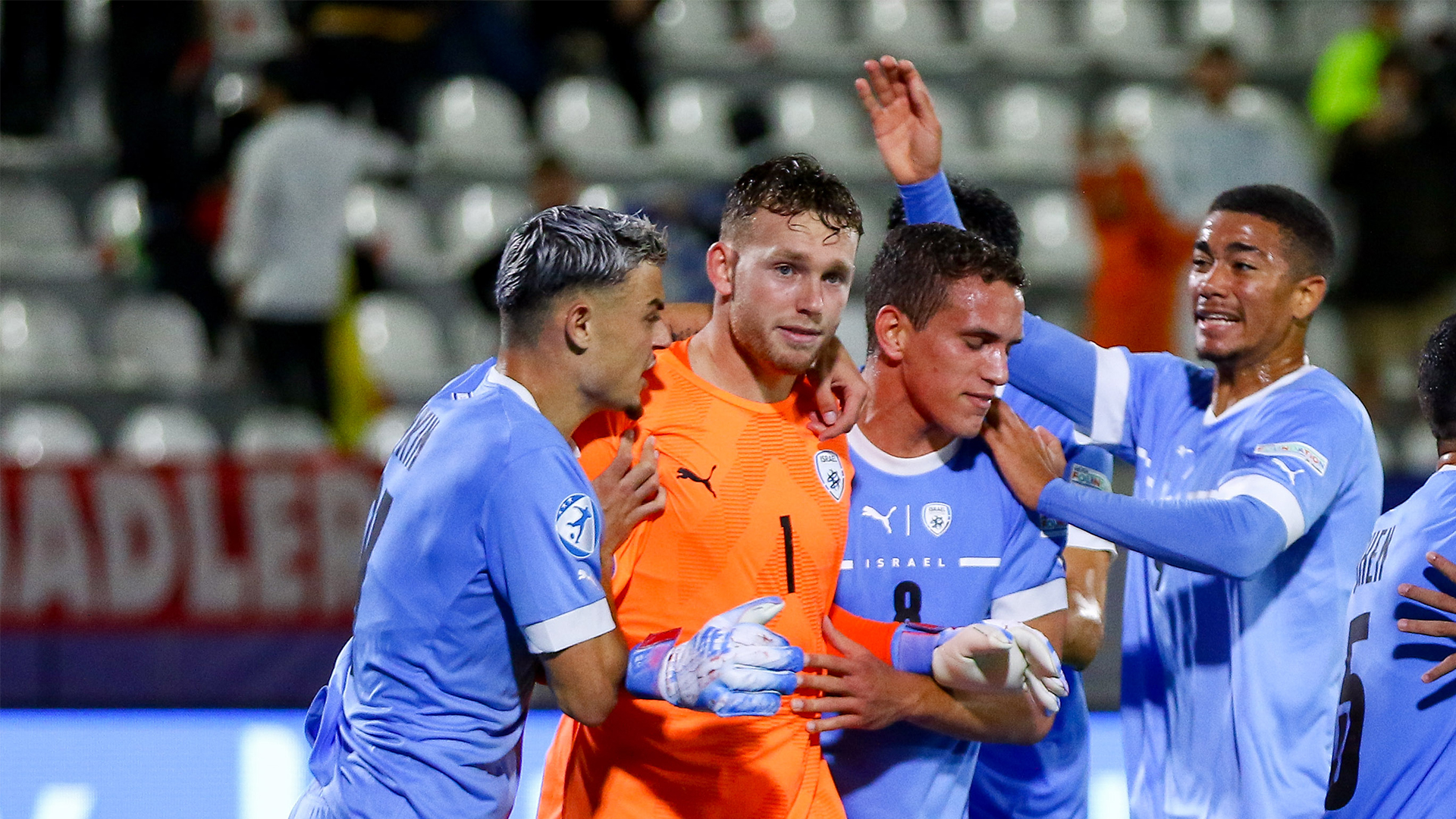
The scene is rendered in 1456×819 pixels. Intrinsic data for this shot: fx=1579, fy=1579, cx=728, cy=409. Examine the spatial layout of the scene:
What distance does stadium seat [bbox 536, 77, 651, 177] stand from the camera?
11617 millimetres

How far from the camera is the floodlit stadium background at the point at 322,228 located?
7.90 m

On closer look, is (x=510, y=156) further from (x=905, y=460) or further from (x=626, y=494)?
(x=626, y=494)

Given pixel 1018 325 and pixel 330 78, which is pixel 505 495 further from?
pixel 330 78

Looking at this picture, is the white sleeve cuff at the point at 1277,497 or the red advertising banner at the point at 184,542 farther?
the red advertising banner at the point at 184,542

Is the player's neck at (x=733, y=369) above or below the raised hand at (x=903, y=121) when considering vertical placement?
below

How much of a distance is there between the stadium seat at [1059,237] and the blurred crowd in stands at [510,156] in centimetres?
2

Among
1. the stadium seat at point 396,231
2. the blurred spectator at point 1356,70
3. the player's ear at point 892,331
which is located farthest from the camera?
the blurred spectator at point 1356,70

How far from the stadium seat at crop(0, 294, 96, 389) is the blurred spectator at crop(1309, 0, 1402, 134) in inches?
354

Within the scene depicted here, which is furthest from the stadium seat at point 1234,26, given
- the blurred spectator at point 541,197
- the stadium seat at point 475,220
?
the blurred spectator at point 541,197

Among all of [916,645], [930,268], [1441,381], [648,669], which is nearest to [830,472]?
[916,645]

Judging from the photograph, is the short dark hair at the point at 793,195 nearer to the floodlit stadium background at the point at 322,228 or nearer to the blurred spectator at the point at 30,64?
the floodlit stadium background at the point at 322,228

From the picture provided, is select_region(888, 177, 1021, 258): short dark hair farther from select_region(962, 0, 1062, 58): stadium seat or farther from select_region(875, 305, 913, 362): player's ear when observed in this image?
select_region(962, 0, 1062, 58): stadium seat

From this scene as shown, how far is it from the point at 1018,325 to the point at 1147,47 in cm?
1026

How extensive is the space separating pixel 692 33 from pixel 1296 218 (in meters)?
8.96
